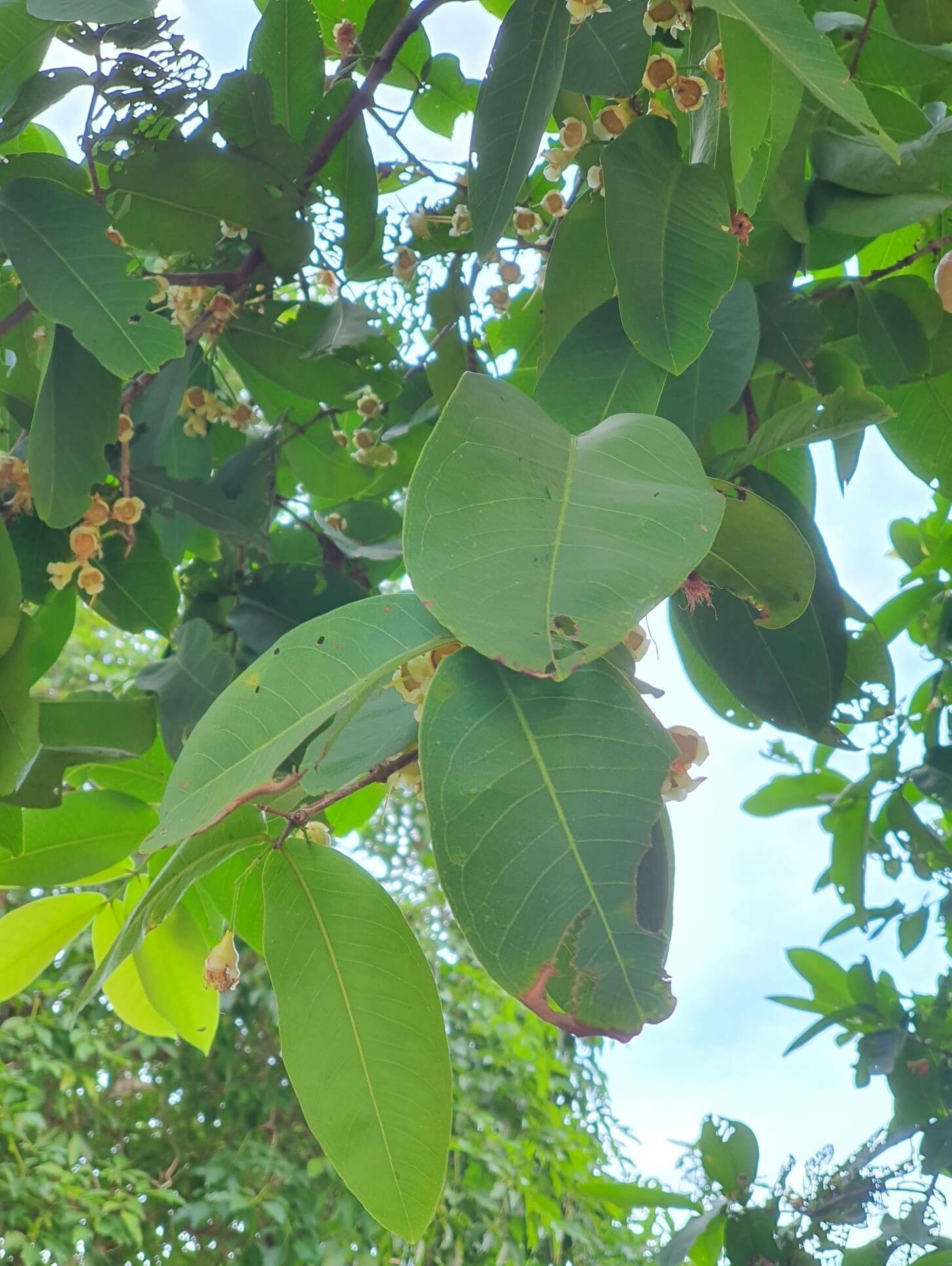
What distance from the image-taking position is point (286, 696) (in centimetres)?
27

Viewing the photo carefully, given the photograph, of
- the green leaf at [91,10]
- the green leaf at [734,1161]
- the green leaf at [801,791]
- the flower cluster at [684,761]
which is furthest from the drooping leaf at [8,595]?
the green leaf at [801,791]

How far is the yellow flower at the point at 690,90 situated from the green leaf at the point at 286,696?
0.31 m

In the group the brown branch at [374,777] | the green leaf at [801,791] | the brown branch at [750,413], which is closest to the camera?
the brown branch at [374,777]

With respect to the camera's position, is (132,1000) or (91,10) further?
(132,1000)

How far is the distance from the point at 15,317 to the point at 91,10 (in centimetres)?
18

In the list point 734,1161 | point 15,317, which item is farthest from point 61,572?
point 734,1161

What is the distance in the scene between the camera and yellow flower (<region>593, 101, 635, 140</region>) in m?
0.50

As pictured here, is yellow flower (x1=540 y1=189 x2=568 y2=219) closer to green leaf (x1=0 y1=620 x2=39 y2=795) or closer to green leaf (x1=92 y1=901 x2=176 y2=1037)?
green leaf (x1=0 y1=620 x2=39 y2=795)

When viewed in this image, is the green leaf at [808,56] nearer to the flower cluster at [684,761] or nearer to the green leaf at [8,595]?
the flower cluster at [684,761]

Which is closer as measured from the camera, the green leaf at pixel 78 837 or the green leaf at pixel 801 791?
the green leaf at pixel 78 837

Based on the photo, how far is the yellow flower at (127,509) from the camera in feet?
2.09

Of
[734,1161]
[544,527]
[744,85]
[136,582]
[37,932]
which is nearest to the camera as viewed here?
[544,527]

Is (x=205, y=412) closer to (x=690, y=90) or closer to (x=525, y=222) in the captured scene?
(x=525, y=222)

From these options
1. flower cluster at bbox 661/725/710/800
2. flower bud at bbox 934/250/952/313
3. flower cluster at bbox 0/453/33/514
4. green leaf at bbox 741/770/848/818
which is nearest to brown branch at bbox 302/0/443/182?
flower cluster at bbox 0/453/33/514
